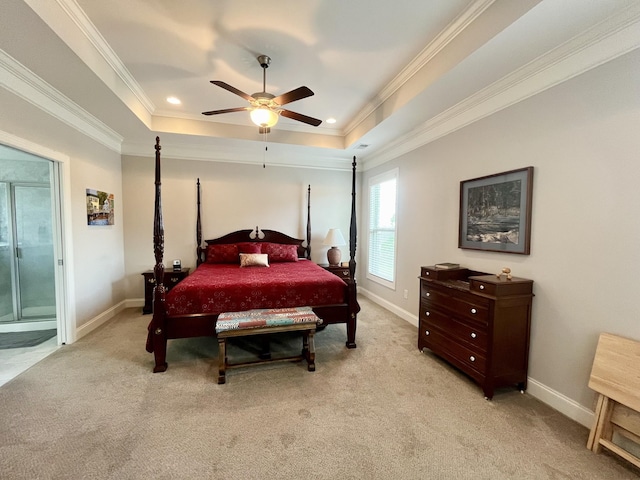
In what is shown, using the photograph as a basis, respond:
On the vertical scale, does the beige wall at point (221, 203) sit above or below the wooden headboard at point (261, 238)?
above

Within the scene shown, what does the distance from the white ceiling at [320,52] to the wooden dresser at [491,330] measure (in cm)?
169

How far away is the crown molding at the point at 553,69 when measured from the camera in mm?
1666

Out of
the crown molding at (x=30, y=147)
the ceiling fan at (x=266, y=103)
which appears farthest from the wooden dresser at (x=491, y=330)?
the crown molding at (x=30, y=147)

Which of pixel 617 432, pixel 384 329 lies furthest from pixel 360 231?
pixel 617 432

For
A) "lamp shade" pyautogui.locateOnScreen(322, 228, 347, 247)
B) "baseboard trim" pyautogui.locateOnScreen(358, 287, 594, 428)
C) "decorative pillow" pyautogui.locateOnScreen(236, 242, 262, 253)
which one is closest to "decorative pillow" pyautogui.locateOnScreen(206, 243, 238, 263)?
"decorative pillow" pyautogui.locateOnScreen(236, 242, 262, 253)

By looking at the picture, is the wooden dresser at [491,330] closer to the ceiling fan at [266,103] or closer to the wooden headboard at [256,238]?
the ceiling fan at [266,103]

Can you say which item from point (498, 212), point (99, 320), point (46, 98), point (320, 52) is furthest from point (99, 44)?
point (498, 212)

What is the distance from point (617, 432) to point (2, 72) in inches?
205

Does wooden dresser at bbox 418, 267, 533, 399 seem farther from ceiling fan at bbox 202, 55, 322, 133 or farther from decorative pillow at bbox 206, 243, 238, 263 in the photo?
decorative pillow at bbox 206, 243, 238, 263

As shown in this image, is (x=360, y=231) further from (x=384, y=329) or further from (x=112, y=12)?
(x=112, y=12)

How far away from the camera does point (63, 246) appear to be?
304 cm

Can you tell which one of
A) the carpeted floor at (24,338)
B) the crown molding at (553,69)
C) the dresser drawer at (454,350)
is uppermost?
the crown molding at (553,69)

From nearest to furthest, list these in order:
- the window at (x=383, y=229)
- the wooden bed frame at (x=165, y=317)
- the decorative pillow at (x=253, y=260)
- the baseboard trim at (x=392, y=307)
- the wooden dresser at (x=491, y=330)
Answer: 1. the wooden dresser at (x=491, y=330)
2. the wooden bed frame at (x=165, y=317)
3. the baseboard trim at (x=392, y=307)
4. the decorative pillow at (x=253, y=260)
5. the window at (x=383, y=229)

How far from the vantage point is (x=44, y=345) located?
3.08 meters
